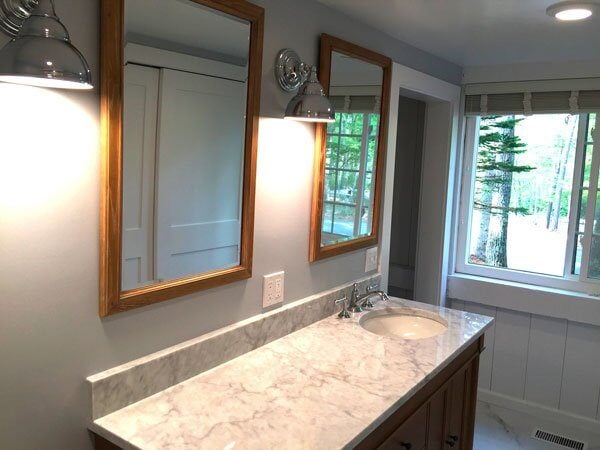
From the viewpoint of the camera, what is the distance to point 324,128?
83.7 inches

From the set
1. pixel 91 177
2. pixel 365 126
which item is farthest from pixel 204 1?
pixel 365 126

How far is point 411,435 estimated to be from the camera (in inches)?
69.4

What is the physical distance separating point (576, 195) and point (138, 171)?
2.67 meters

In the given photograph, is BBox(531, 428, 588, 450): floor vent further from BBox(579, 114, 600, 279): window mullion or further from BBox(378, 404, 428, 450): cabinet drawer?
BBox(378, 404, 428, 450): cabinet drawer

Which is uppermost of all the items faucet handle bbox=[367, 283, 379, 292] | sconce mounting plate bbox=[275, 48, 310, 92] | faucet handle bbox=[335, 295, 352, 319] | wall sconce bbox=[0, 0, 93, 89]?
sconce mounting plate bbox=[275, 48, 310, 92]

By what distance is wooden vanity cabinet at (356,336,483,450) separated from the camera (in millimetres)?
1616

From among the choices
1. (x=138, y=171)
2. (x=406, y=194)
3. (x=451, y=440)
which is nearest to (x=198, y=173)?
(x=138, y=171)

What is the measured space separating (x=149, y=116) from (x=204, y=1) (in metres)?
0.39

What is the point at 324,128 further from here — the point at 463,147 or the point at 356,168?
the point at 463,147

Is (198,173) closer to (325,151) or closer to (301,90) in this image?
(301,90)

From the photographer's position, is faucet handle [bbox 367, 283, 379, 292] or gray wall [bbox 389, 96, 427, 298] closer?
faucet handle [bbox 367, 283, 379, 292]

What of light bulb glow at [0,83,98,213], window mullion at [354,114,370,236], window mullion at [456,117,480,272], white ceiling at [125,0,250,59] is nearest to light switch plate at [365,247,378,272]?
window mullion at [354,114,370,236]

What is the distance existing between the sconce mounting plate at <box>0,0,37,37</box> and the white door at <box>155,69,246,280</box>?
391mm

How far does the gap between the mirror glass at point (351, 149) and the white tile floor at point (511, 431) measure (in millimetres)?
1436
